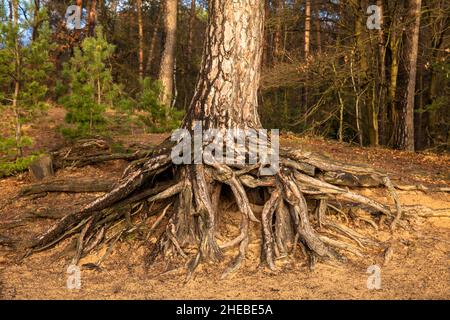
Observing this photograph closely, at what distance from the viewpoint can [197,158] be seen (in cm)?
594

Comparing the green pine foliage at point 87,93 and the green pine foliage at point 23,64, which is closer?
the green pine foliage at point 23,64

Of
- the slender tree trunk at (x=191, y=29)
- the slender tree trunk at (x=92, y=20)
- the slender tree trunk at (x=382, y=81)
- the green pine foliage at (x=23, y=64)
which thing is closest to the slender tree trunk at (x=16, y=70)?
the green pine foliage at (x=23, y=64)

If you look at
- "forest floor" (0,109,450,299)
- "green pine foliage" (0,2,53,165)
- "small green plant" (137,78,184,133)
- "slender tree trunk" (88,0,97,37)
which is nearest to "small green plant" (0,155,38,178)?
"green pine foliage" (0,2,53,165)

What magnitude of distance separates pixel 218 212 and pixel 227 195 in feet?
1.06

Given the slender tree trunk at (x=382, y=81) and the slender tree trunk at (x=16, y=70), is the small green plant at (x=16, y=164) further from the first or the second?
the slender tree trunk at (x=382, y=81)

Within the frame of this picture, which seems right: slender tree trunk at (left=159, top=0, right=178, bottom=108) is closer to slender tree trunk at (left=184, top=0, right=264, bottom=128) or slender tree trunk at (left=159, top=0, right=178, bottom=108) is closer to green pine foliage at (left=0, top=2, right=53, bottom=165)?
green pine foliage at (left=0, top=2, right=53, bottom=165)

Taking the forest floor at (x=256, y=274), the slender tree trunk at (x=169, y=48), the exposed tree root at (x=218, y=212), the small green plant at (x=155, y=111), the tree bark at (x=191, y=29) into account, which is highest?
the tree bark at (x=191, y=29)

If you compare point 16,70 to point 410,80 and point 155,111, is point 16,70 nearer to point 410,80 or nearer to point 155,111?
point 155,111

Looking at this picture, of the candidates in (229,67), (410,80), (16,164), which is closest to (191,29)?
(410,80)

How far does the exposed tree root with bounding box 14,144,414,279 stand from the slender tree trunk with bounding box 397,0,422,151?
6.36 metres

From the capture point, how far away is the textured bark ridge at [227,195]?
5715 millimetres

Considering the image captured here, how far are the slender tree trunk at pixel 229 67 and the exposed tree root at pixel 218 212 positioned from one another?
0.67 meters

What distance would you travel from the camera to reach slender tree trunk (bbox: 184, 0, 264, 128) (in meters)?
6.14
